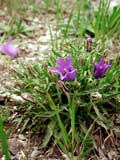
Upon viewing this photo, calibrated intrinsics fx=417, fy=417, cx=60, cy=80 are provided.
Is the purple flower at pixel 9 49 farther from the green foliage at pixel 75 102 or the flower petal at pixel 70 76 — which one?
the flower petal at pixel 70 76

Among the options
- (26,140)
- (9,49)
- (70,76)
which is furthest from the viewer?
(9,49)

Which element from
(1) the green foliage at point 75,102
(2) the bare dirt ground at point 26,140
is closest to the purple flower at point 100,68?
(1) the green foliage at point 75,102

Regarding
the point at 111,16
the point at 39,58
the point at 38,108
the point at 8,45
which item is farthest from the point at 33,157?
the point at 111,16

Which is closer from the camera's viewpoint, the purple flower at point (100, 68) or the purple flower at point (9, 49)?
the purple flower at point (100, 68)

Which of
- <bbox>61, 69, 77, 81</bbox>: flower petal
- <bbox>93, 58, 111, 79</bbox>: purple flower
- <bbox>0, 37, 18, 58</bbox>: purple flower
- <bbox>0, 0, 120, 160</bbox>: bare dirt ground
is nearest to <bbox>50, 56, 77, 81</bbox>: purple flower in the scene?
<bbox>61, 69, 77, 81</bbox>: flower petal

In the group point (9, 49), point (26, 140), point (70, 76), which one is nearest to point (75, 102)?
point (70, 76)

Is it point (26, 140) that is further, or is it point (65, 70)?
point (26, 140)

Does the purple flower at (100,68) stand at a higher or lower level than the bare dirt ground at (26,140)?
higher

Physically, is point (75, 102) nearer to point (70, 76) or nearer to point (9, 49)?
point (70, 76)

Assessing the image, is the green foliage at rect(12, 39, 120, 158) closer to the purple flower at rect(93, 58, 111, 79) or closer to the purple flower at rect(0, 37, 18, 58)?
the purple flower at rect(93, 58, 111, 79)
